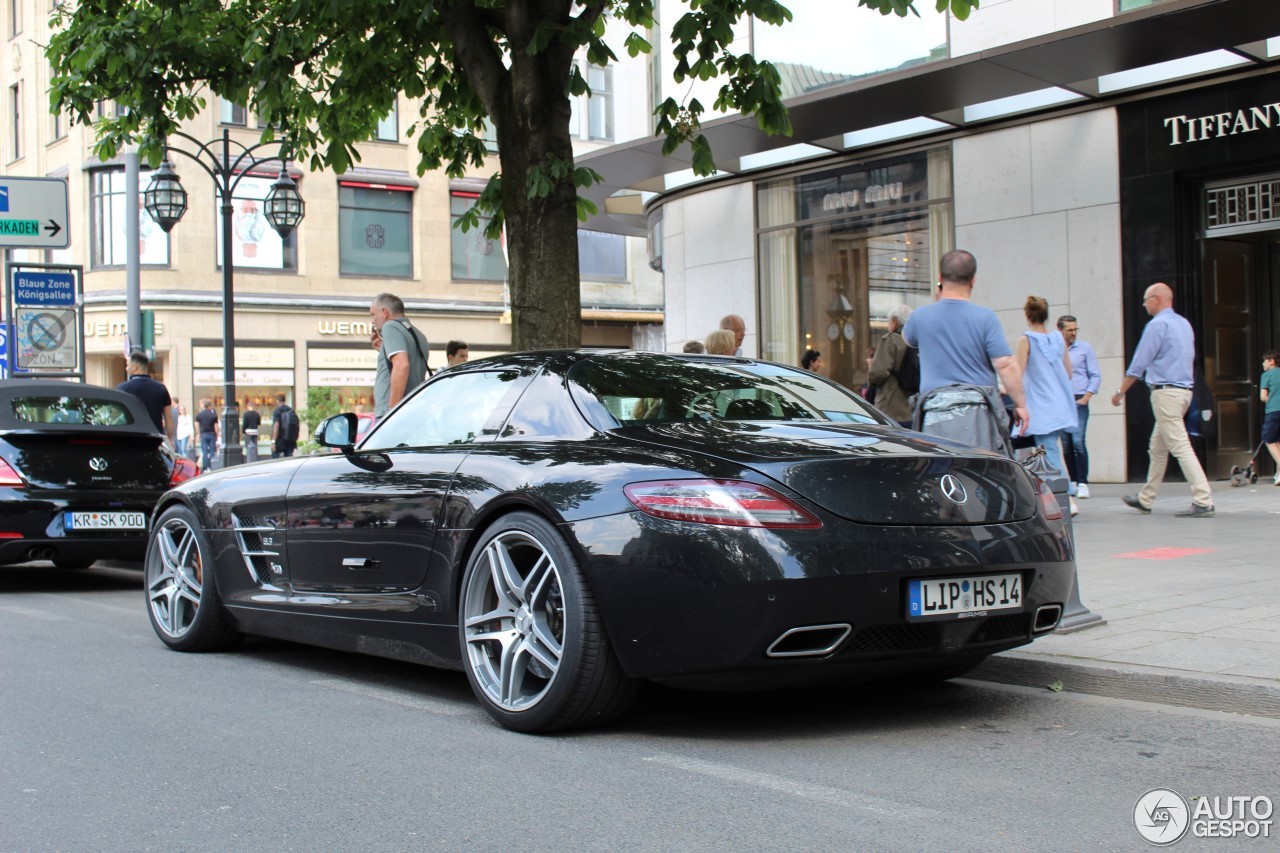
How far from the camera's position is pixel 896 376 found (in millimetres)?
10305

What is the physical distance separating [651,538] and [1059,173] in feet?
38.7

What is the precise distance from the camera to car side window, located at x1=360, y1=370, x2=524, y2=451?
5.45 meters

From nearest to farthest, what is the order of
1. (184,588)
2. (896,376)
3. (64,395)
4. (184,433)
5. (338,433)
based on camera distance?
(338,433)
(184,588)
(64,395)
(896,376)
(184,433)

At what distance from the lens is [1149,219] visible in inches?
558

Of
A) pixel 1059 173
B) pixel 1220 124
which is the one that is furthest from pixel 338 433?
pixel 1059 173

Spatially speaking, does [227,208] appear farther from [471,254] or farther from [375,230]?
[471,254]

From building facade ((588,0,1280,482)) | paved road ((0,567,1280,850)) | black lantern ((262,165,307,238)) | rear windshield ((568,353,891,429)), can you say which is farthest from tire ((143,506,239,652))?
black lantern ((262,165,307,238))

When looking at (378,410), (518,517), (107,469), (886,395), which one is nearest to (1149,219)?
(886,395)

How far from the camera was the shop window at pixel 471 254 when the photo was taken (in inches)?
1676

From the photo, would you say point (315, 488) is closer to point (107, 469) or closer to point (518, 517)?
point (518, 517)

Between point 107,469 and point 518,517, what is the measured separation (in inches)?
236
